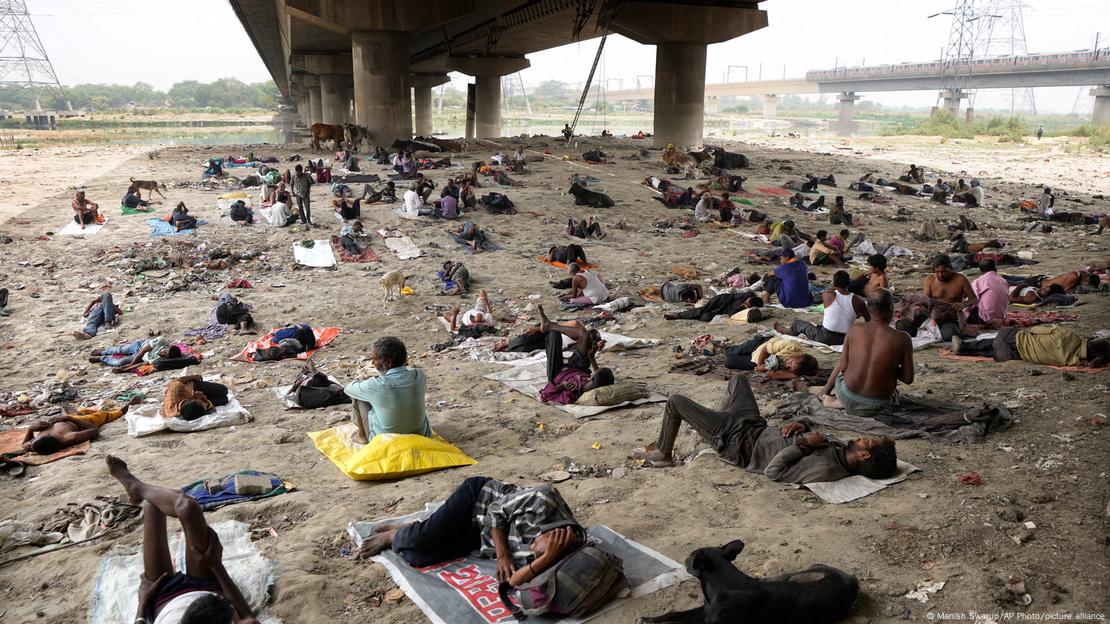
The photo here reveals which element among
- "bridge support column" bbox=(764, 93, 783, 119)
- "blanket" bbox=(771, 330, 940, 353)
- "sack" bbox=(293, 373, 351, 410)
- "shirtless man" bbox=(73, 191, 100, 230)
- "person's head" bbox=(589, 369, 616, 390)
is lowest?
"sack" bbox=(293, 373, 351, 410)

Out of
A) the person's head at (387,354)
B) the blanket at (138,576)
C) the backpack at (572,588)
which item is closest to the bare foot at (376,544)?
the blanket at (138,576)

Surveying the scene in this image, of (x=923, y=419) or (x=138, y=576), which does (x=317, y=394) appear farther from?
(x=923, y=419)

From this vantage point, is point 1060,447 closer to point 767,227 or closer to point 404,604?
point 404,604

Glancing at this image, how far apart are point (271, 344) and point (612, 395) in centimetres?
468

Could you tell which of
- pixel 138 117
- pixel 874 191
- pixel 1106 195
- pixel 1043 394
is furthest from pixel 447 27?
pixel 138 117

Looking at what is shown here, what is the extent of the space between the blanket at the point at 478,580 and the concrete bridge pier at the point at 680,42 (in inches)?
940

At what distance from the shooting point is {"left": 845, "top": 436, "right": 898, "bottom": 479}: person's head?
4781mm

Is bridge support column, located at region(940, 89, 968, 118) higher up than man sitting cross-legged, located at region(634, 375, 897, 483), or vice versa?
bridge support column, located at region(940, 89, 968, 118)

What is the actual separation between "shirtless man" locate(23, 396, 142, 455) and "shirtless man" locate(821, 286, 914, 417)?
20.4 ft

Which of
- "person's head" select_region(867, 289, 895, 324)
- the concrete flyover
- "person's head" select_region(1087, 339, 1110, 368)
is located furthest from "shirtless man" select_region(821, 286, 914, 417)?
the concrete flyover

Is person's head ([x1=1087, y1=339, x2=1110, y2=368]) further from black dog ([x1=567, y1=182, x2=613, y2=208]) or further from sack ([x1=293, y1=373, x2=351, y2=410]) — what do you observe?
black dog ([x1=567, y1=182, x2=613, y2=208])

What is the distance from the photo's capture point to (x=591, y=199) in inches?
698

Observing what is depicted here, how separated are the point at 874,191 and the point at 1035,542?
18.4m

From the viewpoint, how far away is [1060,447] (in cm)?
514
